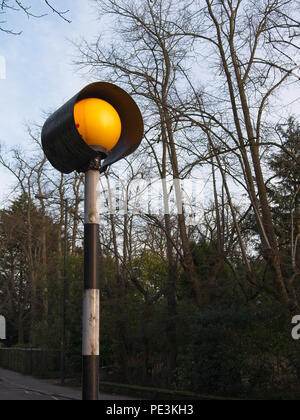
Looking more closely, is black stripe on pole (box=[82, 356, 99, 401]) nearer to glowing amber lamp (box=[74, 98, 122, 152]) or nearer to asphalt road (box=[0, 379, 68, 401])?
glowing amber lamp (box=[74, 98, 122, 152])

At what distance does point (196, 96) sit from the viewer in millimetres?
13836

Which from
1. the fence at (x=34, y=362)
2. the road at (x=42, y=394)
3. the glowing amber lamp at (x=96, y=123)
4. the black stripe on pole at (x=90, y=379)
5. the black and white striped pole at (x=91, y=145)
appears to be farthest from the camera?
the fence at (x=34, y=362)

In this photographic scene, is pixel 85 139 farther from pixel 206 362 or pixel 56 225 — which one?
pixel 56 225

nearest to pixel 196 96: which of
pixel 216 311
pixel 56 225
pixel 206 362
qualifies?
pixel 216 311

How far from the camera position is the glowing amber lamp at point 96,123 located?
2502 millimetres

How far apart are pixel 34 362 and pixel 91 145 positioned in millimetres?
31805

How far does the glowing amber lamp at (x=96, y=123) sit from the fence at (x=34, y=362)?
89.8ft

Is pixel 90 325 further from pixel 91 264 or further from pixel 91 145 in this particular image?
pixel 91 145

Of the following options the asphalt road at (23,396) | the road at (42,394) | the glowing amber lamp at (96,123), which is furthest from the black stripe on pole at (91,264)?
the asphalt road at (23,396)

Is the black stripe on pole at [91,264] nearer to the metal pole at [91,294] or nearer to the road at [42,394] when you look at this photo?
the metal pole at [91,294]

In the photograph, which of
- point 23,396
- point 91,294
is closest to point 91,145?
point 91,294

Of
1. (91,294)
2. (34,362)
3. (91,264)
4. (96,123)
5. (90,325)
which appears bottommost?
(34,362)

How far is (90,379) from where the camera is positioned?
2256 mm

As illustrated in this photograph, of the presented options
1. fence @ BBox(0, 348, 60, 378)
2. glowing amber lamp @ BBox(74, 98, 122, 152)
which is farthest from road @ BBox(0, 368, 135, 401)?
glowing amber lamp @ BBox(74, 98, 122, 152)
